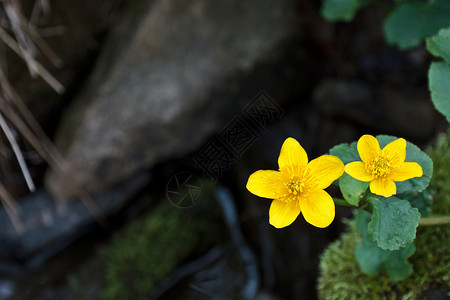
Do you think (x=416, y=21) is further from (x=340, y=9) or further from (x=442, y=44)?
(x=442, y=44)

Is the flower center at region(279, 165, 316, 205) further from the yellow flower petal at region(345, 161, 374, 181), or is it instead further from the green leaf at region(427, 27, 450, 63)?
the green leaf at region(427, 27, 450, 63)

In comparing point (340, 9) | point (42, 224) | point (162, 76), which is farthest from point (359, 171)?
point (42, 224)

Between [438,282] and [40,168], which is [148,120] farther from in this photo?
[438,282]

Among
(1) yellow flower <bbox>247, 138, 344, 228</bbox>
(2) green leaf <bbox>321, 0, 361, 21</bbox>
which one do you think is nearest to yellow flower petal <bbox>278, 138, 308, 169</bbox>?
(1) yellow flower <bbox>247, 138, 344, 228</bbox>

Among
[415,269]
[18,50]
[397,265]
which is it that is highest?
[18,50]

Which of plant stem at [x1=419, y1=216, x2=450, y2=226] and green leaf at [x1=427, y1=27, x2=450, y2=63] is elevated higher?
green leaf at [x1=427, y1=27, x2=450, y2=63]

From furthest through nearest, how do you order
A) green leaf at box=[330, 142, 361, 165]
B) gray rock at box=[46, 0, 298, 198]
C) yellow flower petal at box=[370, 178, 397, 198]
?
gray rock at box=[46, 0, 298, 198]
green leaf at box=[330, 142, 361, 165]
yellow flower petal at box=[370, 178, 397, 198]
